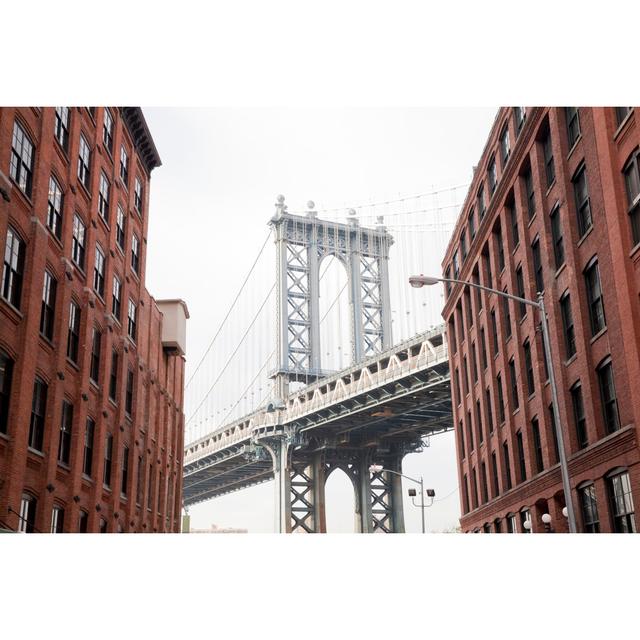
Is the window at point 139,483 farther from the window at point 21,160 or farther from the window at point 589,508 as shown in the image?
the window at point 589,508

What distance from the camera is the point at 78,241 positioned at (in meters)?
31.8

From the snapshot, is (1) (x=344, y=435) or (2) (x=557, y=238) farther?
(1) (x=344, y=435)

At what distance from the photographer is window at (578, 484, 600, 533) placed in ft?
92.1

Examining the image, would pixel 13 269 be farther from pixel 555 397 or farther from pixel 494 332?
pixel 494 332

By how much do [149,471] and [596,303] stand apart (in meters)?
23.5

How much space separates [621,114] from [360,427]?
6548 cm

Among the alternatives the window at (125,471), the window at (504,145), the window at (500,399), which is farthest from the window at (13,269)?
the window at (500,399)

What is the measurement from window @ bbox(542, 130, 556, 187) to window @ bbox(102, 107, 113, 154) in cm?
1639

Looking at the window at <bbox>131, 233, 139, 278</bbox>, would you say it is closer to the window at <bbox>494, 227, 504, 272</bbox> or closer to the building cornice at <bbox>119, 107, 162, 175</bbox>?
the building cornice at <bbox>119, 107, 162, 175</bbox>

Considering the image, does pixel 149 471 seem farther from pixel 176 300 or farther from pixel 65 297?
pixel 65 297

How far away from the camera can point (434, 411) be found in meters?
81.9

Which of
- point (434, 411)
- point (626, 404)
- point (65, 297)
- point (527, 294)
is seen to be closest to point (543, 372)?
point (527, 294)

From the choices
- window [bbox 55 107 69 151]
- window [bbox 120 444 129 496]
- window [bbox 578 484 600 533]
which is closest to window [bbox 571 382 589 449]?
window [bbox 578 484 600 533]

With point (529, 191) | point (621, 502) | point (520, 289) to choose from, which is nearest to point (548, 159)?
point (529, 191)
